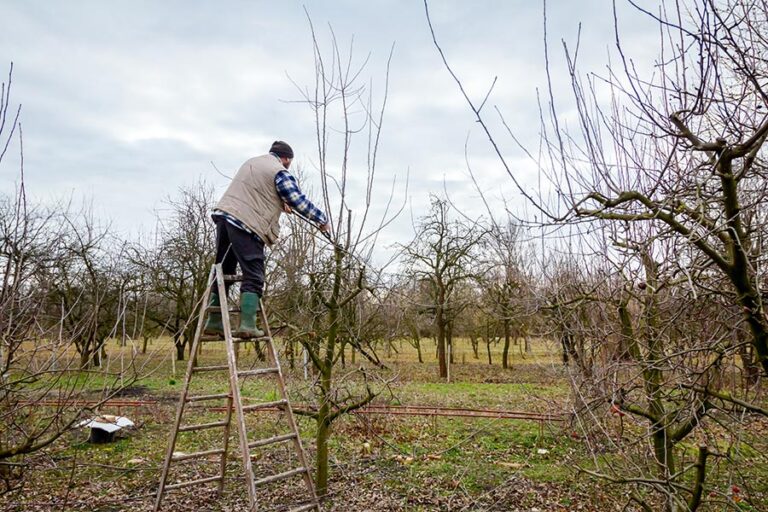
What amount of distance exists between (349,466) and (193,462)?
2180mm

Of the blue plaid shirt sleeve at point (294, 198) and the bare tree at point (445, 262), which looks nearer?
the blue plaid shirt sleeve at point (294, 198)

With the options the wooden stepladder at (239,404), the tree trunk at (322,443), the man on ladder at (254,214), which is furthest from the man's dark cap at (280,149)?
the tree trunk at (322,443)

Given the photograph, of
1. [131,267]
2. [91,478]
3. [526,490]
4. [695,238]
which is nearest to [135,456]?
[91,478]

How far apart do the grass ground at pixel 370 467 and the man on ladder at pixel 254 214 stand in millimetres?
782

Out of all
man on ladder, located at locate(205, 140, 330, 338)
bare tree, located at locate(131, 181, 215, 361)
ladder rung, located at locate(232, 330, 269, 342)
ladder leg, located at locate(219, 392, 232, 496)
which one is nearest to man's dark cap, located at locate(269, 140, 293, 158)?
man on ladder, located at locate(205, 140, 330, 338)

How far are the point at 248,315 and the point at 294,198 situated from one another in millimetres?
1035

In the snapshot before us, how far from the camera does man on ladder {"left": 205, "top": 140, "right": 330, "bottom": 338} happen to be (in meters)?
4.32

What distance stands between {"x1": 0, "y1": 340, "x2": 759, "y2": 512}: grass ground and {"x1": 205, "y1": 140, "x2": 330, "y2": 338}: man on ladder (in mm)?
782

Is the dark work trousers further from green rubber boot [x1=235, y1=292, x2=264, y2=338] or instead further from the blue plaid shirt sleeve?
the blue plaid shirt sleeve

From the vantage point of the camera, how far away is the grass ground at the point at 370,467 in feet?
18.6

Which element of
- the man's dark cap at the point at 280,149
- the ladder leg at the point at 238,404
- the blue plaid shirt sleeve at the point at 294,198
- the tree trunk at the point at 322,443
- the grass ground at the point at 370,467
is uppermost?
the man's dark cap at the point at 280,149

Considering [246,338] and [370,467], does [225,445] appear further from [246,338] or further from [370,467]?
[370,467]

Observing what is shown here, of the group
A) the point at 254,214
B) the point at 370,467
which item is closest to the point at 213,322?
the point at 254,214

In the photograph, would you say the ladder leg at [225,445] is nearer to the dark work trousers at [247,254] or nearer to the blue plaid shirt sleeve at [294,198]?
the dark work trousers at [247,254]
